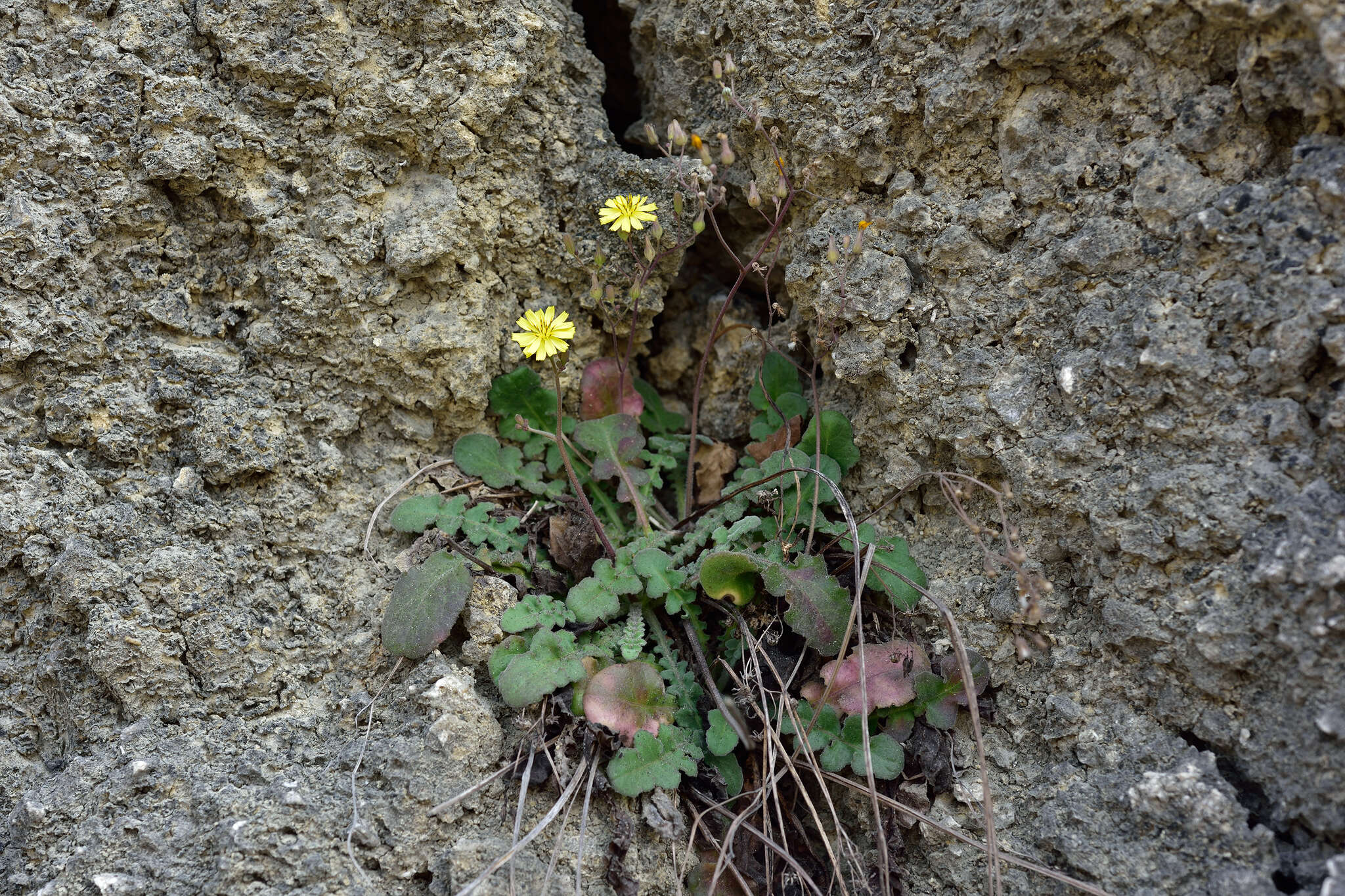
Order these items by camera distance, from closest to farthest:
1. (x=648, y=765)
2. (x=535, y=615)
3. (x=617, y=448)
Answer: (x=648, y=765)
(x=535, y=615)
(x=617, y=448)

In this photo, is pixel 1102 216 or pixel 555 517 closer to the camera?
pixel 1102 216

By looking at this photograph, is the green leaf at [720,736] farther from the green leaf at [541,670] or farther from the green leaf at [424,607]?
the green leaf at [424,607]

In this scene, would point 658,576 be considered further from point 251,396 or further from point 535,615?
point 251,396

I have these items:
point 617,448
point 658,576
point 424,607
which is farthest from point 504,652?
point 617,448

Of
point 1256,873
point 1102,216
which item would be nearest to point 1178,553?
point 1256,873

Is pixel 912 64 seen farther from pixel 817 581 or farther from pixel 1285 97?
pixel 817 581

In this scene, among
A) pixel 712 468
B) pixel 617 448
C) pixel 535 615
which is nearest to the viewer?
pixel 535 615
